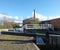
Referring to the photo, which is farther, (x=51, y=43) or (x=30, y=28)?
(x=30, y=28)

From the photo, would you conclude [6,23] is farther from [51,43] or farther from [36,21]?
[51,43]

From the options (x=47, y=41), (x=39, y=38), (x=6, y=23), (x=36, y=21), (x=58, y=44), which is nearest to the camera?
(x=58, y=44)

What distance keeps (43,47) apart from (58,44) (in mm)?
1116

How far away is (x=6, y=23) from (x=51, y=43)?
4433cm

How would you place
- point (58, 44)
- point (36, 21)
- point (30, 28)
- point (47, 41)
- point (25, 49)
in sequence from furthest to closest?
1. point (36, 21)
2. point (30, 28)
3. point (47, 41)
4. point (58, 44)
5. point (25, 49)

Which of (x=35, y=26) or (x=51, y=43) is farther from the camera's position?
(x=35, y=26)

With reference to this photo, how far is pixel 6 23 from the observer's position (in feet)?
178


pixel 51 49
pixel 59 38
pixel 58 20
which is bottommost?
pixel 51 49

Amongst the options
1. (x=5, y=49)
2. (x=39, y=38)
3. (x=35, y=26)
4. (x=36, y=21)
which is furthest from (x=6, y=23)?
(x=5, y=49)

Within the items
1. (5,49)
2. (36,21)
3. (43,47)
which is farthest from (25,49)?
(36,21)

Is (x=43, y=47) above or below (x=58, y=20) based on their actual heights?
below

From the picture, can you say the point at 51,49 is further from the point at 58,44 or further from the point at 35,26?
the point at 35,26

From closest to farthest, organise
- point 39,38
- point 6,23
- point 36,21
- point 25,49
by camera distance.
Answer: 1. point 25,49
2. point 39,38
3. point 36,21
4. point 6,23

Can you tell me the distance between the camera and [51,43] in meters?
11.2
